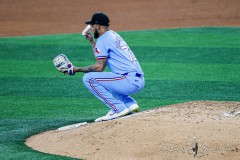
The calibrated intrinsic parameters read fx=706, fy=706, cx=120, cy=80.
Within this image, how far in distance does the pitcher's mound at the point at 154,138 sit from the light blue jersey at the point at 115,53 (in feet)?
2.92

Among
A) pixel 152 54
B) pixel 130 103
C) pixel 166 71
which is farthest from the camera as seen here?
pixel 152 54

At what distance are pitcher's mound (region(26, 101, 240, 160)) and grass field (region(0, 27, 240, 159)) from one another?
49 centimetres

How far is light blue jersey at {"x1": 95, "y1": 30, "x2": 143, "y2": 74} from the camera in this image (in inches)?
406

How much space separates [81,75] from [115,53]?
5.56 m

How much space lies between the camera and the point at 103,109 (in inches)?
477

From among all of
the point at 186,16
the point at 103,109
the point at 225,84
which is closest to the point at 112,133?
the point at 103,109

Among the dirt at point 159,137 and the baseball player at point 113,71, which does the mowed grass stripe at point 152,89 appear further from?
the baseball player at point 113,71

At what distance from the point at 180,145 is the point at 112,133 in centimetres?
101

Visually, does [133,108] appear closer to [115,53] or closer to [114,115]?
[114,115]

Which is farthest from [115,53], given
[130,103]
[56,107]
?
[56,107]

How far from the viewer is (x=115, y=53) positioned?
1038 cm

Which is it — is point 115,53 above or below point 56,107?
above

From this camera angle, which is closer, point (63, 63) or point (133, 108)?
point (63, 63)

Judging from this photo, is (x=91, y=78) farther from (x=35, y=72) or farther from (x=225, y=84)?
(x=35, y=72)
